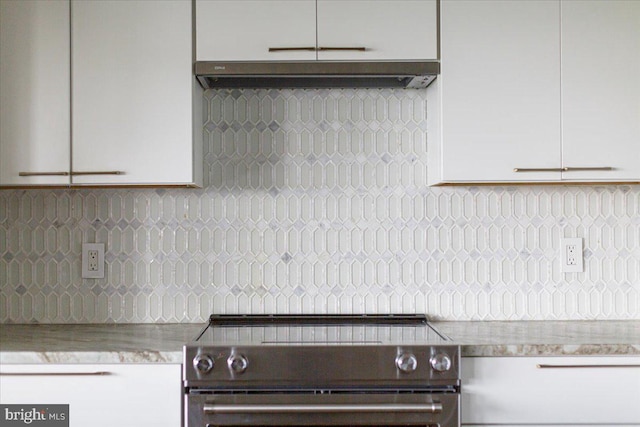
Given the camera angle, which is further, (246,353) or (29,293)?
(29,293)

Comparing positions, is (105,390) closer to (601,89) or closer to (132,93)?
(132,93)

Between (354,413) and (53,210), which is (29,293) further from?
(354,413)

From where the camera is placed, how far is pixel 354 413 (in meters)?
1.75

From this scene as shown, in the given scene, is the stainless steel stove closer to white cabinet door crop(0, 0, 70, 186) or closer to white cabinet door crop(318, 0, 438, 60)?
white cabinet door crop(0, 0, 70, 186)

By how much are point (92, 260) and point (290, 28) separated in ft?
3.77

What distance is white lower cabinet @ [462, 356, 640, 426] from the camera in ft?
5.91

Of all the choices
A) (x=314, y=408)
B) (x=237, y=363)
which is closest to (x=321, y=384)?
(x=314, y=408)

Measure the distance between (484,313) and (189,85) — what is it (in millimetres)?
1381

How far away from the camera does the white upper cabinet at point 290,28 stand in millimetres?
2012

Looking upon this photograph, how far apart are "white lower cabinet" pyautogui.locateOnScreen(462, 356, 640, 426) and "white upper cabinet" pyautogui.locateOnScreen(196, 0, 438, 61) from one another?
1.09 metres

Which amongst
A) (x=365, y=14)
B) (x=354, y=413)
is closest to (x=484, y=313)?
(x=354, y=413)

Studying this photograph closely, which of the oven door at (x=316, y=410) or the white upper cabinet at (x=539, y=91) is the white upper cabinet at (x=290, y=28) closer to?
the white upper cabinet at (x=539, y=91)

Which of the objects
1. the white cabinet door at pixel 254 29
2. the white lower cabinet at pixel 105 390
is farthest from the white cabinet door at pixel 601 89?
the white lower cabinet at pixel 105 390

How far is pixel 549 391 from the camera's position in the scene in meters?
1.81
